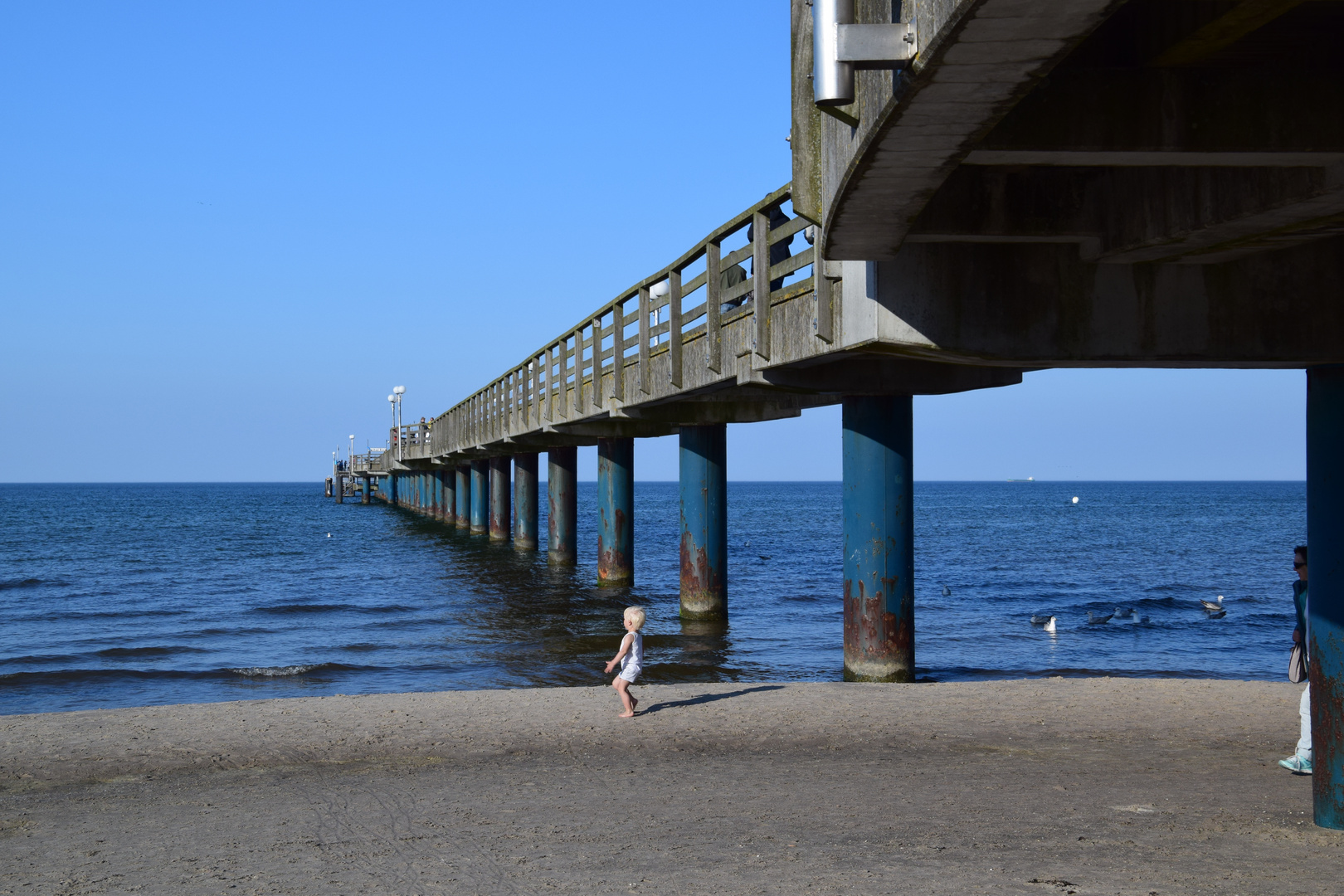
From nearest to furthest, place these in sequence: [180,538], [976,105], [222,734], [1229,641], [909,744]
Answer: [976,105], [909,744], [222,734], [1229,641], [180,538]

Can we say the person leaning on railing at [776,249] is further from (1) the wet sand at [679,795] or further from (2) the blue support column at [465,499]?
(2) the blue support column at [465,499]

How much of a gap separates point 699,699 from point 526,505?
24.1m

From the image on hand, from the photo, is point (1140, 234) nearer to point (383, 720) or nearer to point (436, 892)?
point (436, 892)

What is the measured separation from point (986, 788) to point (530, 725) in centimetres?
379

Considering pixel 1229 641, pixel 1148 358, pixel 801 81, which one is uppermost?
pixel 801 81

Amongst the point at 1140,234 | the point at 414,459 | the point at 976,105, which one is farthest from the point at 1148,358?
the point at 414,459

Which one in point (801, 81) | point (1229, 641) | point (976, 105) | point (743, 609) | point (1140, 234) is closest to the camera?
point (976, 105)

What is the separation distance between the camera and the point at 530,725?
32.2 feet

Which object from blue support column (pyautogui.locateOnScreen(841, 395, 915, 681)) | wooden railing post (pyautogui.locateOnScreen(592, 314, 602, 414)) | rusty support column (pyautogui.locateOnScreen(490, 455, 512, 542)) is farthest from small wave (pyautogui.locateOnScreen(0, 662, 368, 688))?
rusty support column (pyautogui.locateOnScreen(490, 455, 512, 542))

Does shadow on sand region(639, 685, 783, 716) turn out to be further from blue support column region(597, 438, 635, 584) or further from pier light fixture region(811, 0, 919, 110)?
blue support column region(597, 438, 635, 584)

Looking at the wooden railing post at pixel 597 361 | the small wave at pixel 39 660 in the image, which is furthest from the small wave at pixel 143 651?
the wooden railing post at pixel 597 361

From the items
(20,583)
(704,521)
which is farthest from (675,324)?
(20,583)

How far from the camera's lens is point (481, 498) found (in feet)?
140

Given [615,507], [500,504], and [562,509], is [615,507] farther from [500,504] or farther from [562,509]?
[500,504]
